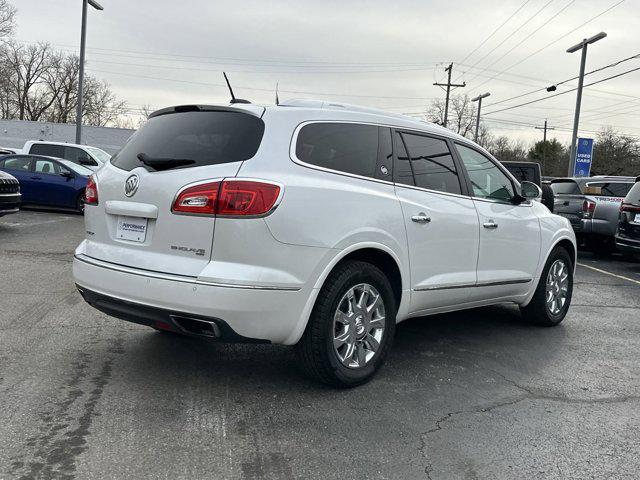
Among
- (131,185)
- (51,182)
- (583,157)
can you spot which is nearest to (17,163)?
(51,182)

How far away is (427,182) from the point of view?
4461 mm

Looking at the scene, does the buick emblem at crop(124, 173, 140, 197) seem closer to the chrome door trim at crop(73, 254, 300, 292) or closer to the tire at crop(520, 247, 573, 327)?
the chrome door trim at crop(73, 254, 300, 292)

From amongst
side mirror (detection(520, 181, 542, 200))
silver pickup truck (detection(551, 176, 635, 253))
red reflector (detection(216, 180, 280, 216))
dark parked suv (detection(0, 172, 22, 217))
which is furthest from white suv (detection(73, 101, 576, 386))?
silver pickup truck (detection(551, 176, 635, 253))

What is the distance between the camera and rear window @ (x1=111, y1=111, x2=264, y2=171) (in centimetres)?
354

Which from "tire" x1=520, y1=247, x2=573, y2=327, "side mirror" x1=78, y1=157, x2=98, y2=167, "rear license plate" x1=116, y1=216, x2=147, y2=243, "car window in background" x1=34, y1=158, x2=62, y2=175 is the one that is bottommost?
"tire" x1=520, y1=247, x2=573, y2=327

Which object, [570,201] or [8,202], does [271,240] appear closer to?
[8,202]

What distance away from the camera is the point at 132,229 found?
3.67m

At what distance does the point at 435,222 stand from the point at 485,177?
1.08m

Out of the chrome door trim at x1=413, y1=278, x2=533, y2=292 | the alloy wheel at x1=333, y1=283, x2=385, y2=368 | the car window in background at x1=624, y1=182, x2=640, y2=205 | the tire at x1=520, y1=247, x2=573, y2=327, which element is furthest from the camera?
the car window in background at x1=624, y1=182, x2=640, y2=205

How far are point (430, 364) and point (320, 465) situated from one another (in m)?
1.87

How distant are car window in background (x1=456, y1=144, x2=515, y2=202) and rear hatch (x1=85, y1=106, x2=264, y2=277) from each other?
2043 mm

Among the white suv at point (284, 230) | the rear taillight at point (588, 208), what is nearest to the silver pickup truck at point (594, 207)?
the rear taillight at point (588, 208)

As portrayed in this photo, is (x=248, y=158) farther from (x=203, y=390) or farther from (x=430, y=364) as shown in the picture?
(x=430, y=364)

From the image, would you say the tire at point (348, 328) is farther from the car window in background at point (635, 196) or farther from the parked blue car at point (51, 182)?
the parked blue car at point (51, 182)
